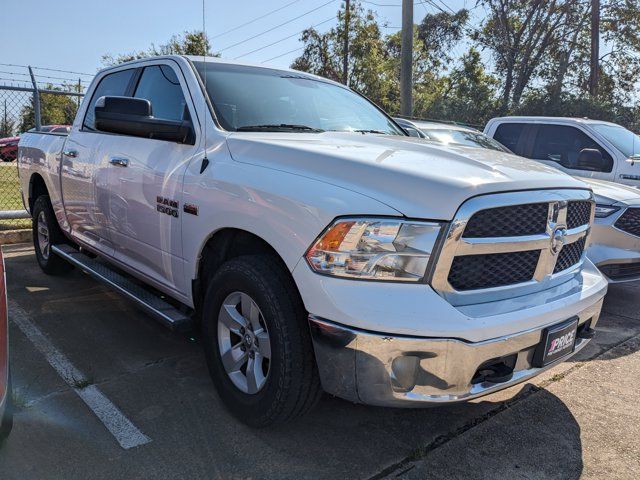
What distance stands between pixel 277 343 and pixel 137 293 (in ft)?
5.21

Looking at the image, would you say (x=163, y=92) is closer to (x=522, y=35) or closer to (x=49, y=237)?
(x=49, y=237)

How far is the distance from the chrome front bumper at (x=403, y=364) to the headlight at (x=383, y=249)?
25 centimetres

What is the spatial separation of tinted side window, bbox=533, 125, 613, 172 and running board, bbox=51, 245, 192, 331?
5.83 metres

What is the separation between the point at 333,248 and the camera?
2.32m

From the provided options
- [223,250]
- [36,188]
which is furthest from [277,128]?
[36,188]

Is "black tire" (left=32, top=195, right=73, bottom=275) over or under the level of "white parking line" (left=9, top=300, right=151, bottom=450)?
over

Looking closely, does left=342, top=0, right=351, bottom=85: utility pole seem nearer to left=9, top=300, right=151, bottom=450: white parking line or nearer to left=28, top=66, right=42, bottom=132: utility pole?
left=28, top=66, right=42, bottom=132: utility pole

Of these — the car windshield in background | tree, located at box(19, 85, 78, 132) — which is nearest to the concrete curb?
tree, located at box(19, 85, 78, 132)

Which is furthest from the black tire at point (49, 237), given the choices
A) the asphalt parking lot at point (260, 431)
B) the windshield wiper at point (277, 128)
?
the windshield wiper at point (277, 128)

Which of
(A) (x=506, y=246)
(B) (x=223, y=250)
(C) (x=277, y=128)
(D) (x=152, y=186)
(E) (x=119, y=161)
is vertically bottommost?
(B) (x=223, y=250)

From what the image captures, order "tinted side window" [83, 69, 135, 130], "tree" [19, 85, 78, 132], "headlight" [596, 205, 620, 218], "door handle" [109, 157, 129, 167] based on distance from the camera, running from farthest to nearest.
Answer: "tree" [19, 85, 78, 132], "headlight" [596, 205, 620, 218], "tinted side window" [83, 69, 135, 130], "door handle" [109, 157, 129, 167]

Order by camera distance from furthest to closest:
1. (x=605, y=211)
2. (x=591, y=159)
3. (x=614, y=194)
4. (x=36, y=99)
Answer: (x=36, y=99) → (x=591, y=159) → (x=614, y=194) → (x=605, y=211)

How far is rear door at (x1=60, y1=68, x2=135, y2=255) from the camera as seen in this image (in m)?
4.23

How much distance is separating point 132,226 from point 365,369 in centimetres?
219
